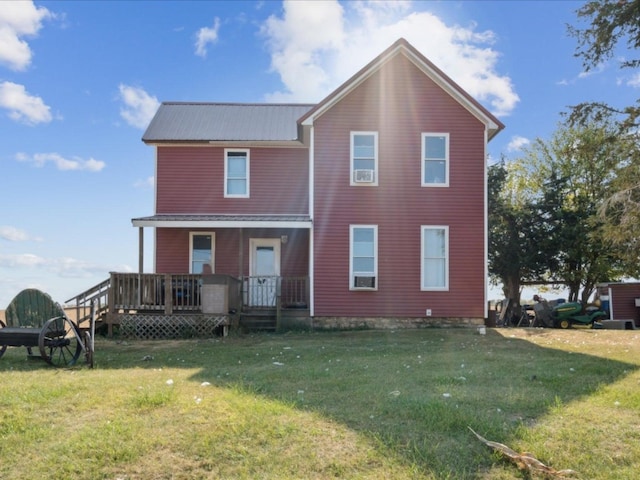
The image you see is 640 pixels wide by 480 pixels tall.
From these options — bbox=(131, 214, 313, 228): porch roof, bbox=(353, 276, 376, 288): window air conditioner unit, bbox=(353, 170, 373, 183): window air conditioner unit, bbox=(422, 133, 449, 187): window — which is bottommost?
bbox=(353, 276, 376, 288): window air conditioner unit

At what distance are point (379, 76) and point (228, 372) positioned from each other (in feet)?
34.7

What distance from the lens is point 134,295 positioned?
13617 millimetres

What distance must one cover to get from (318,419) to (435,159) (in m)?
11.4

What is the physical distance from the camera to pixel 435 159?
15328 millimetres

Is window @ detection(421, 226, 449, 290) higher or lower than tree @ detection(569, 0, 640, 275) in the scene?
lower

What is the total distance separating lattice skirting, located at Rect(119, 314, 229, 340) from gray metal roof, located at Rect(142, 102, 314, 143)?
6.25m

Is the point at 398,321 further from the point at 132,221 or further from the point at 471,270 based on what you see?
the point at 132,221

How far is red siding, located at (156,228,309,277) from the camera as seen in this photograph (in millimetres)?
16891

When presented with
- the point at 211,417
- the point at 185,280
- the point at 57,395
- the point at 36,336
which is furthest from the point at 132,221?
the point at 211,417

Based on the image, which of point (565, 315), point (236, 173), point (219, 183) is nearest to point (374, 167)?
point (236, 173)

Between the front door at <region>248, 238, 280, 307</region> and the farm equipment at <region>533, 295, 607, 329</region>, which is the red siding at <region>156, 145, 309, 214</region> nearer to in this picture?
the front door at <region>248, 238, 280, 307</region>

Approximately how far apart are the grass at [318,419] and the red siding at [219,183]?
8977 millimetres

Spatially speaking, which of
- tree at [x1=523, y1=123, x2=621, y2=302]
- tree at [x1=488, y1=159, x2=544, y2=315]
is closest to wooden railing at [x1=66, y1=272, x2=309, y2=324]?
Result: tree at [x1=488, y1=159, x2=544, y2=315]

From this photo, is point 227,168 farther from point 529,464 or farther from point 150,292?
point 529,464
